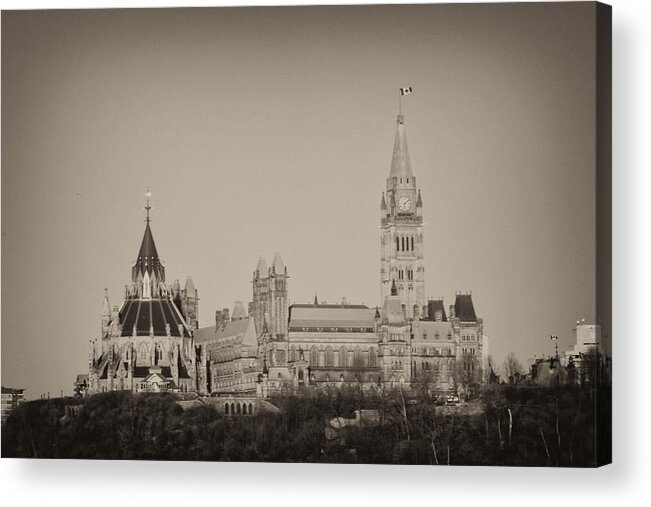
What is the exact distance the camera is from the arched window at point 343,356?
46.1ft

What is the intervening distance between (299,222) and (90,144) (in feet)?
5.36

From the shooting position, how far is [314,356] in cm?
1411

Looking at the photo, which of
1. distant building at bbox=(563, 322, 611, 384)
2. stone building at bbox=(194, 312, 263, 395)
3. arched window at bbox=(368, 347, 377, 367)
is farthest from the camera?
stone building at bbox=(194, 312, 263, 395)

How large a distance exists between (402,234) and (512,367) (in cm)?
122

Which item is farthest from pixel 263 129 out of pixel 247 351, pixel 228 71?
pixel 247 351

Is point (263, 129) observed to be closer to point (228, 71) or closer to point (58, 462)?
point (228, 71)

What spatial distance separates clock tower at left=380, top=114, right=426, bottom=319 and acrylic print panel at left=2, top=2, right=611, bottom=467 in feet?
0.05

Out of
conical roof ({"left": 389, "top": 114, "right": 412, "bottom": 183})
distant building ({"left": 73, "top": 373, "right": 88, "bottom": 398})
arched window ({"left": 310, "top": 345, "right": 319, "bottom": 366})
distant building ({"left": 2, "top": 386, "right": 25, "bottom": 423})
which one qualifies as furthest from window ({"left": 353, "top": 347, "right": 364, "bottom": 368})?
distant building ({"left": 2, "top": 386, "right": 25, "bottom": 423})

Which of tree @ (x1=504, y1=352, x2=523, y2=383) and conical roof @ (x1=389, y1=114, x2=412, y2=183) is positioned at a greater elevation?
conical roof @ (x1=389, y1=114, x2=412, y2=183)

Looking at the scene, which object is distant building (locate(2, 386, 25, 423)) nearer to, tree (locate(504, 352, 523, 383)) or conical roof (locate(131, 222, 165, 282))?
conical roof (locate(131, 222, 165, 282))

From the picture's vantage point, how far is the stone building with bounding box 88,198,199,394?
46.5ft

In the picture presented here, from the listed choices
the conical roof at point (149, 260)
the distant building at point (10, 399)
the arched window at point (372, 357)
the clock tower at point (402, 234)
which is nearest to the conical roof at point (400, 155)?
the clock tower at point (402, 234)

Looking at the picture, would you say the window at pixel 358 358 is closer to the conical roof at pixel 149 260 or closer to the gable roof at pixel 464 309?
the gable roof at pixel 464 309

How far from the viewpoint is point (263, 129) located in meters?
14.2
